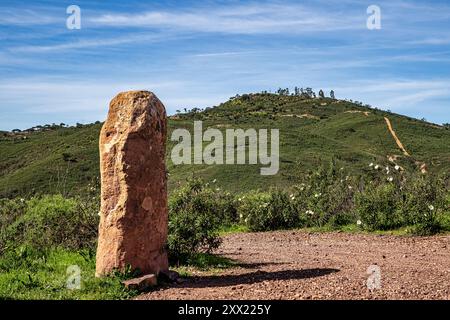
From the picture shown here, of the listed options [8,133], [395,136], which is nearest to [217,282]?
[395,136]

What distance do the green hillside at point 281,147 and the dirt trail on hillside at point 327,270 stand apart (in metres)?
11.2

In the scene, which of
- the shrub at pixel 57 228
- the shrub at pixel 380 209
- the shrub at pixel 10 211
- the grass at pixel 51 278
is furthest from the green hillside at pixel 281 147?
the grass at pixel 51 278

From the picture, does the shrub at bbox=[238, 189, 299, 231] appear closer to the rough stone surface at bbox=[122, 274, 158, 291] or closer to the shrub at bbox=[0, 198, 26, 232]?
the shrub at bbox=[0, 198, 26, 232]

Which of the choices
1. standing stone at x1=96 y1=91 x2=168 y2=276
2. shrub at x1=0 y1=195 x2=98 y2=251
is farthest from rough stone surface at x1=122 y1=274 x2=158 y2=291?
shrub at x1=0 y1=195 x2=98 y2=251

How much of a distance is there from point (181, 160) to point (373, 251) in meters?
39.7

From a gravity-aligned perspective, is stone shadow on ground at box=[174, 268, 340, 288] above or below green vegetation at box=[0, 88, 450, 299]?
below

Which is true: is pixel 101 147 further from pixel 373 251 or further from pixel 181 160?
pixel 181 160

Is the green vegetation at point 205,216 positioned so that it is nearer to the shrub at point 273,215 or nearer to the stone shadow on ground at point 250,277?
the shrub at point 273,215

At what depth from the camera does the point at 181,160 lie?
5175cm

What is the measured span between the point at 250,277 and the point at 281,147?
46.6 m

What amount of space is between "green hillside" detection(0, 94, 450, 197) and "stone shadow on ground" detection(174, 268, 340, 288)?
15.3 metres

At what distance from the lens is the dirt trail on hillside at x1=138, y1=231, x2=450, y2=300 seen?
8.02 meters

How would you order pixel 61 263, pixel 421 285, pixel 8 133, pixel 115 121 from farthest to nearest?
pixel 8 133 < pixel 61 263 < pixel 115 121 < pixel 421 285

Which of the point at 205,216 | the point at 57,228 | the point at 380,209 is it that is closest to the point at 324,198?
the point at 380,209
